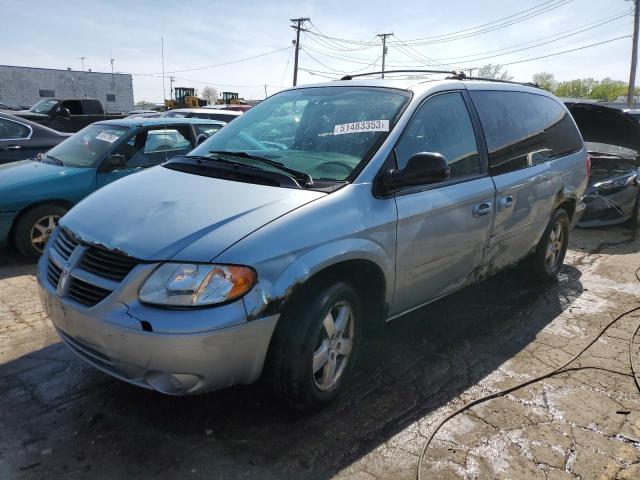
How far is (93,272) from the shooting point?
2535 millimetres

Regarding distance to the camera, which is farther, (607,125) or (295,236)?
(607,125)

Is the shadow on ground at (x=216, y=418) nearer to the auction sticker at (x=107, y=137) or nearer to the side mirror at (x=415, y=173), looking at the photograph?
the side mirror at (x=415, y=173)

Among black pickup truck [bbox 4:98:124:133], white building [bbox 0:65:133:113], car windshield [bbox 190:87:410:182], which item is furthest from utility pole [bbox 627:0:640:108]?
white building [bbox 0:65:133:113]

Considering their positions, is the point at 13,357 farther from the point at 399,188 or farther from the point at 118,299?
the point at 399,188

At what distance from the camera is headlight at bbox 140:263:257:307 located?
232 centimetres

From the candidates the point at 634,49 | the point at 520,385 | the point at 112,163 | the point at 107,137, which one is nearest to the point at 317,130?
the point at 520,385

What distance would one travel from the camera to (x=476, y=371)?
3441 mm

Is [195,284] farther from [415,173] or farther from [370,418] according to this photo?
[415,173]

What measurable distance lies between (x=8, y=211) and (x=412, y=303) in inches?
167

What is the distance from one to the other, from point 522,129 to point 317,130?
189cm

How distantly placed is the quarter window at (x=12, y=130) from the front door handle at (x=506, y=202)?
6.82 metres

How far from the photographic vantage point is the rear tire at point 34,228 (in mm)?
5312

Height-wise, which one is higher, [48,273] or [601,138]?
[601,138]

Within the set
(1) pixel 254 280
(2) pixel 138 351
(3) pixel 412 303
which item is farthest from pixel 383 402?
(2) pixel 138 351
